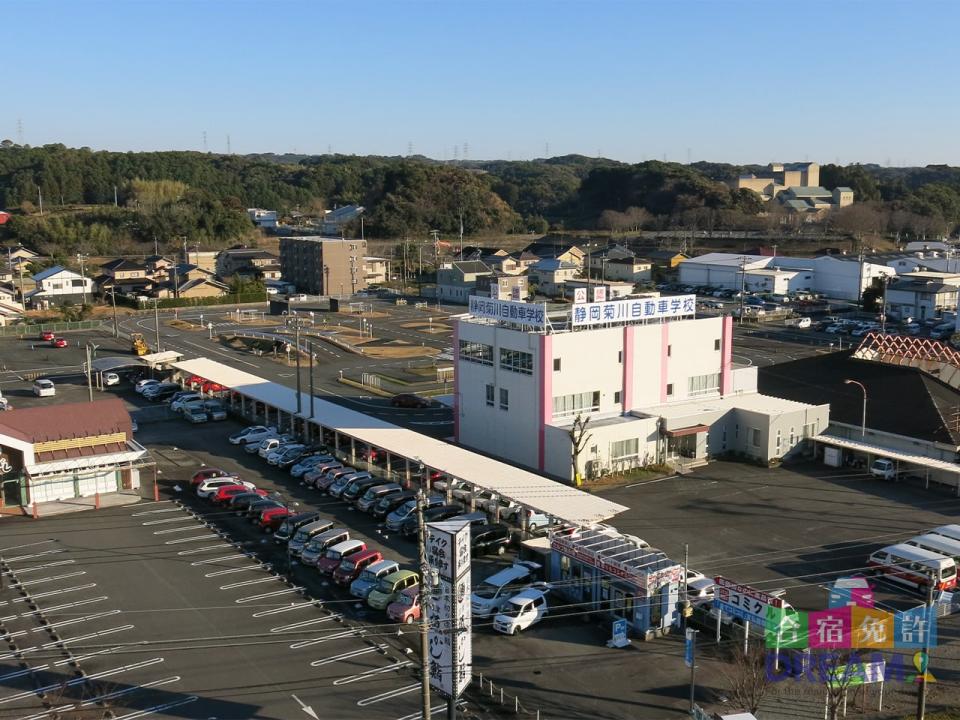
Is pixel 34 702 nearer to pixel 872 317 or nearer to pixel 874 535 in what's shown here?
pixel 874 535

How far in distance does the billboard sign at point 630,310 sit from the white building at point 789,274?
23058mm

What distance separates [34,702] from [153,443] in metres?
10.5

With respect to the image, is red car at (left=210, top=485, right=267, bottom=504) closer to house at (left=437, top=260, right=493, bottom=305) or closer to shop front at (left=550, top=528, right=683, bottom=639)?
shop front at (left=550, top=528, right=683, bottom=639)

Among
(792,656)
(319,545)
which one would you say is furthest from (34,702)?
(792,656)

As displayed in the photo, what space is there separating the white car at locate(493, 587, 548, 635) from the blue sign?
38.7 inches

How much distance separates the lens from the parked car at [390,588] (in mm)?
10781

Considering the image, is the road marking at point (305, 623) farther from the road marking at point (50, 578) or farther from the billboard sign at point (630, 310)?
the billboard sign at point (630, 310)

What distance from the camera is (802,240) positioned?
63125 mm

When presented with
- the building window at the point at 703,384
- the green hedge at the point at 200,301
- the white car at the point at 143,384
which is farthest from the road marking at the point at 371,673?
the green hedge at the point at 200,301

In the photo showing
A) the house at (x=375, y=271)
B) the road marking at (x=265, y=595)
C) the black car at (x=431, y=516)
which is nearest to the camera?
the road marking at (x=265, y=595)

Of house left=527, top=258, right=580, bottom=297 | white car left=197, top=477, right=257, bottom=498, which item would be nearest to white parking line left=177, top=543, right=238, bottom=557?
white car left=197, top=477, right=257, bottom=498

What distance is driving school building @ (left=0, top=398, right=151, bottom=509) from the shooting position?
47.5ft

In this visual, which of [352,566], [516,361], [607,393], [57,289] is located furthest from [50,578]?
[57,289]

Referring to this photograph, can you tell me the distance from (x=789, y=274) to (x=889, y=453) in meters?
29.5
